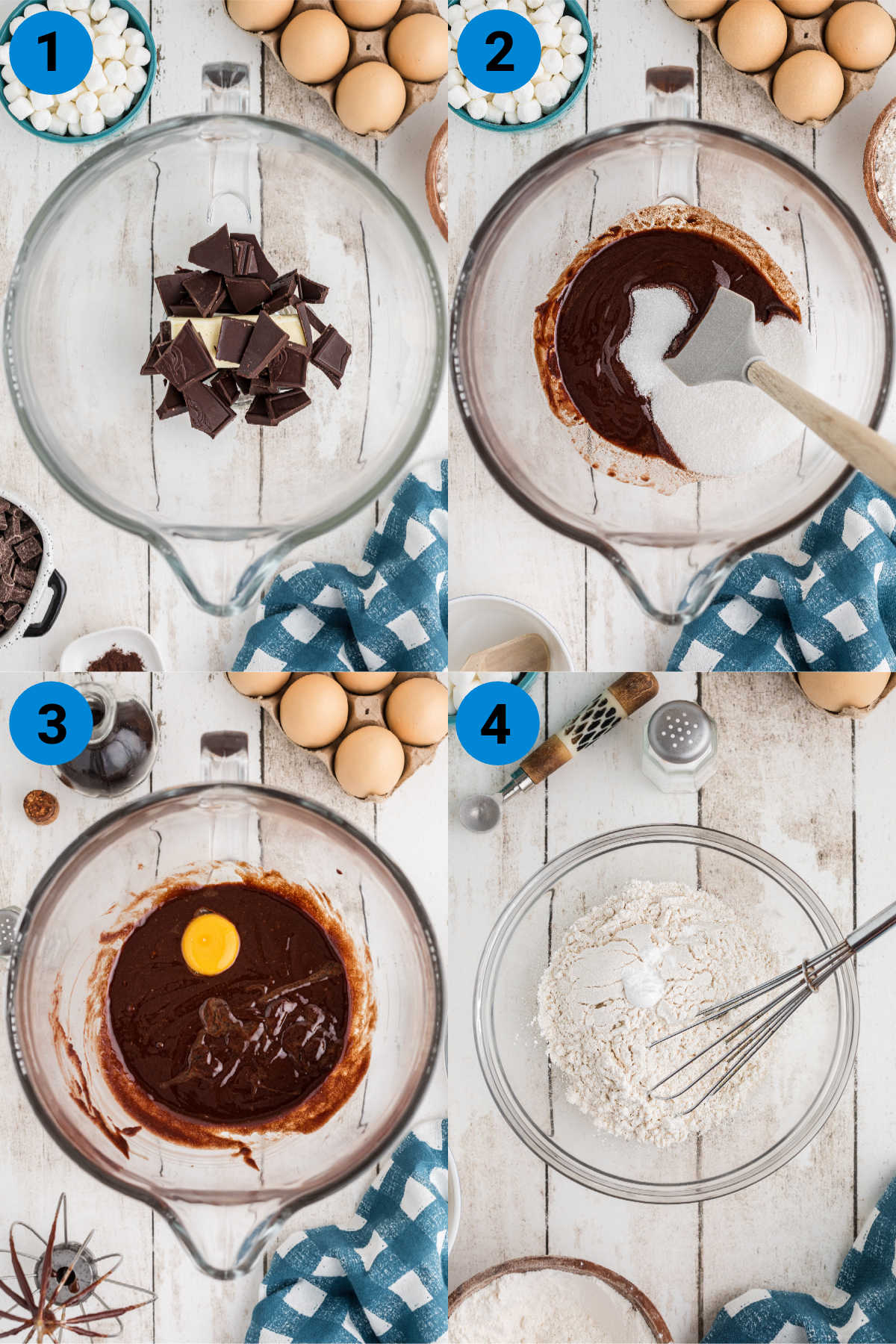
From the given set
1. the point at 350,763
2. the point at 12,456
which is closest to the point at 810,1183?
the point at 350,763

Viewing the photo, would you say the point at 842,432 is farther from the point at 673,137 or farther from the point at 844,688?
the point at 673,137

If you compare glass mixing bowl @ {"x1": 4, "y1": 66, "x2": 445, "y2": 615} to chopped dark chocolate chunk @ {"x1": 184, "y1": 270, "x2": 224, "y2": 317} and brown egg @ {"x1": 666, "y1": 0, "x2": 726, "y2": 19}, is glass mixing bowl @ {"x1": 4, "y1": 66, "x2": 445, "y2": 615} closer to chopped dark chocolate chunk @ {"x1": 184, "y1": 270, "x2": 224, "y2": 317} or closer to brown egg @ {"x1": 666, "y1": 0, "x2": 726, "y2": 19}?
chopped dark chocolate chunk @ {"x1": 184, "y1": 270, "x2": 224, "y2": 317}

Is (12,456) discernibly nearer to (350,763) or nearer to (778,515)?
(350,763)

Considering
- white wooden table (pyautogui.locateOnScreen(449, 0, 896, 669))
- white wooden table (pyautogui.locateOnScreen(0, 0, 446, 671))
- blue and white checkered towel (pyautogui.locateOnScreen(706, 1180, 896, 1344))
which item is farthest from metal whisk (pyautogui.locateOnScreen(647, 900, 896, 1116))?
white wooden table (pyautogui.locateOnScreen(0, 0, 446, 671))

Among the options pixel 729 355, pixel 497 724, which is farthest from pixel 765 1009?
pixel 729 355

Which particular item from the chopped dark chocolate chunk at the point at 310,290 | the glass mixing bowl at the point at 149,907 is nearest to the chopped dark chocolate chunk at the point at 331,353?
the chopped dark chocolate chunk at the point at 310,290

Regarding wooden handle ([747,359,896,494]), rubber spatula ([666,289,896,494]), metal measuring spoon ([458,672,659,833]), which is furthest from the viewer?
metal measuring spoon ([458,672,659,833])
